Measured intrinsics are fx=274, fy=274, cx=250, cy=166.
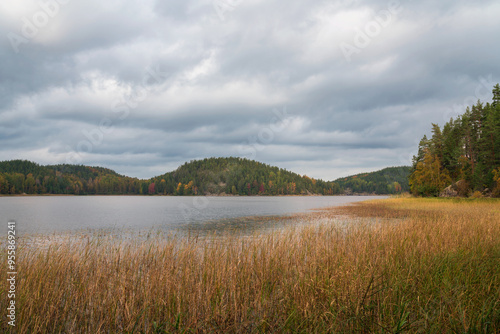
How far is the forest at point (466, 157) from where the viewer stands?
51.0 meters

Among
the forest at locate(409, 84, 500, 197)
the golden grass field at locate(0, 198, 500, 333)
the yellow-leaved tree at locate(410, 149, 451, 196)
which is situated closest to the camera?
the golden grass field at locate(0, 198, 500, 333)

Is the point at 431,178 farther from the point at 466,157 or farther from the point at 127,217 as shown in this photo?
the point at 127,217

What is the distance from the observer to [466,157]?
62.2 metres

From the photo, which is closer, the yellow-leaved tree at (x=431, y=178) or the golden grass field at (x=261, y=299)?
the golden grass field at (x=261, y=299)

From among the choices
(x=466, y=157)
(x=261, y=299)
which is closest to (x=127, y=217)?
(x=261, y=299)

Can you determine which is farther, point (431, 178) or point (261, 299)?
point (431, 178)

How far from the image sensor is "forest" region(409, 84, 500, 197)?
51.0m

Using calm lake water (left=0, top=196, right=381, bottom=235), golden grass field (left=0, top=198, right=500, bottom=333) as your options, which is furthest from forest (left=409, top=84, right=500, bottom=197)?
golden grass field (left=0, top=198, right=500, bottom=333)

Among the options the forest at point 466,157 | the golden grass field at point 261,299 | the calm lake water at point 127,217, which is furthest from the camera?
the forest at point 466,157

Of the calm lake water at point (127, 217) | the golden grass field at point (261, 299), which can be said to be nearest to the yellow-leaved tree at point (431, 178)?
the calm lake water at point (127, 217)

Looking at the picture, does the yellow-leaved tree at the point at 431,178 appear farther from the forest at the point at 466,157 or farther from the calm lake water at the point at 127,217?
the calm lake water at the point at 127,217

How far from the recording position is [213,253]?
29.0ft

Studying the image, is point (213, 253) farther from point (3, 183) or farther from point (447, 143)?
point (3, 183)

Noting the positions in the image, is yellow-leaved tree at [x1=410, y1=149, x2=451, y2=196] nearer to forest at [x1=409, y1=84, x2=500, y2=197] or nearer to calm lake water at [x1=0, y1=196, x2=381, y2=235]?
forest at [x1=409, y1=84, x2=500, y2=197]
